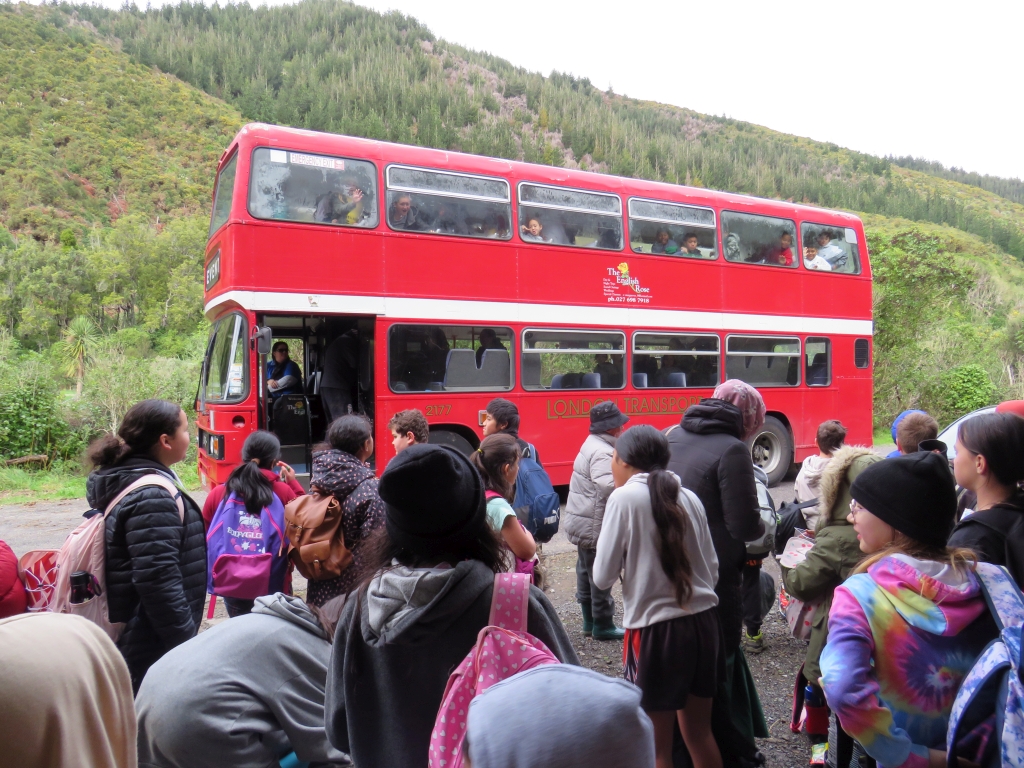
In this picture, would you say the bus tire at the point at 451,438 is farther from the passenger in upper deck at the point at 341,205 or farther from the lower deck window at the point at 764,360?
the lower deck window at the point at 764,360

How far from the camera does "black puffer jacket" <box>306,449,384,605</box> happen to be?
2.87 meters

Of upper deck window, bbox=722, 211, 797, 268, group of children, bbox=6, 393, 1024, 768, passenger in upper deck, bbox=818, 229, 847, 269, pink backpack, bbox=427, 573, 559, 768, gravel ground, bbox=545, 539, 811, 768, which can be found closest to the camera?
group of children, bbox=6, 393, 1024, 768

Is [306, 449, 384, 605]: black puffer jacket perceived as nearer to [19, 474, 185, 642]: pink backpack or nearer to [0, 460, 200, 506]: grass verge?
[19, 474, 185, 642]: pink backpack

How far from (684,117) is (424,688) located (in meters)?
109

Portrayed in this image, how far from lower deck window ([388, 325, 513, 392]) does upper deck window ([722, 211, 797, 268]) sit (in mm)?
3896

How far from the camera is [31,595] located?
2350 mm

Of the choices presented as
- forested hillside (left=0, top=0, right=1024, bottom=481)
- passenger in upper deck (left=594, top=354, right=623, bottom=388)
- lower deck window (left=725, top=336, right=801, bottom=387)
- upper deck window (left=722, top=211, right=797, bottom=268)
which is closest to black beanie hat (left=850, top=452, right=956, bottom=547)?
passenger in upper deck (left=594, top=354, right=623, bottom=388)

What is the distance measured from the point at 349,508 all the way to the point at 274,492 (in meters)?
0.82

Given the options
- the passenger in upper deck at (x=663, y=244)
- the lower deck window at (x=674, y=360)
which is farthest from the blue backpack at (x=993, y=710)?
the passenger in upper deck at (x=663, y=244)

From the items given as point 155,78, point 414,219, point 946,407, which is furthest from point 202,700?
point 155,78

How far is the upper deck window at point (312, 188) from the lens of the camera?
23.5ft

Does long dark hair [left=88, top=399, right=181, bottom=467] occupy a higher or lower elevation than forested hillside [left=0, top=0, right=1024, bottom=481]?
lower

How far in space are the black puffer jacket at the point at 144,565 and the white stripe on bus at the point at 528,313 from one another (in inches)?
183

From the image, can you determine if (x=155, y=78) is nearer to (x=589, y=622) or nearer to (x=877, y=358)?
(x=877, y=358)
